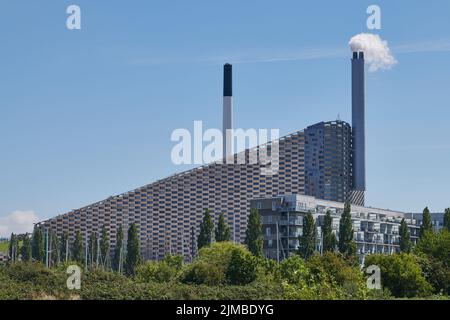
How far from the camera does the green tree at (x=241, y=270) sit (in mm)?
67938

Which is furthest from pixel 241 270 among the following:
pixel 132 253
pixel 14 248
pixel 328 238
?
pixel 14 248

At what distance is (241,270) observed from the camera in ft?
224

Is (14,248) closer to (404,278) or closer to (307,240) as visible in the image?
(307,240)

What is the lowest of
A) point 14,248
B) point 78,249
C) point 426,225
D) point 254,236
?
point 78,249

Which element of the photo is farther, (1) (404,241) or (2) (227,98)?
(2) (227,98)

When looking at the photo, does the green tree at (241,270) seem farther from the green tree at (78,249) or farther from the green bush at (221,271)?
the green tree at (78,249)

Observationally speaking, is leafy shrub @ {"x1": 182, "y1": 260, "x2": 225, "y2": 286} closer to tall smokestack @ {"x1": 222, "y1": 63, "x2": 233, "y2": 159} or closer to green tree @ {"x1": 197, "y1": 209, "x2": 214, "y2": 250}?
green tree @ {"x1": 197, "y1": 209, "x2": 214, "y2": 250}

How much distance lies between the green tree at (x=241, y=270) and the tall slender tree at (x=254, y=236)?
47.1 m

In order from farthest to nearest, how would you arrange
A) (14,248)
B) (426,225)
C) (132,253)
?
(14,248) < (132,253) < (426,225)

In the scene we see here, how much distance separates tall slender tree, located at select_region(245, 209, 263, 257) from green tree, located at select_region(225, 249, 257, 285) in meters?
47.1

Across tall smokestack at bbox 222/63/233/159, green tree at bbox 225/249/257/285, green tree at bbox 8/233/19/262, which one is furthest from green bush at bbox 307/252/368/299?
green tree at bbox 8/233/19/262

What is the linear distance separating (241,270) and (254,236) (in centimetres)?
5130
